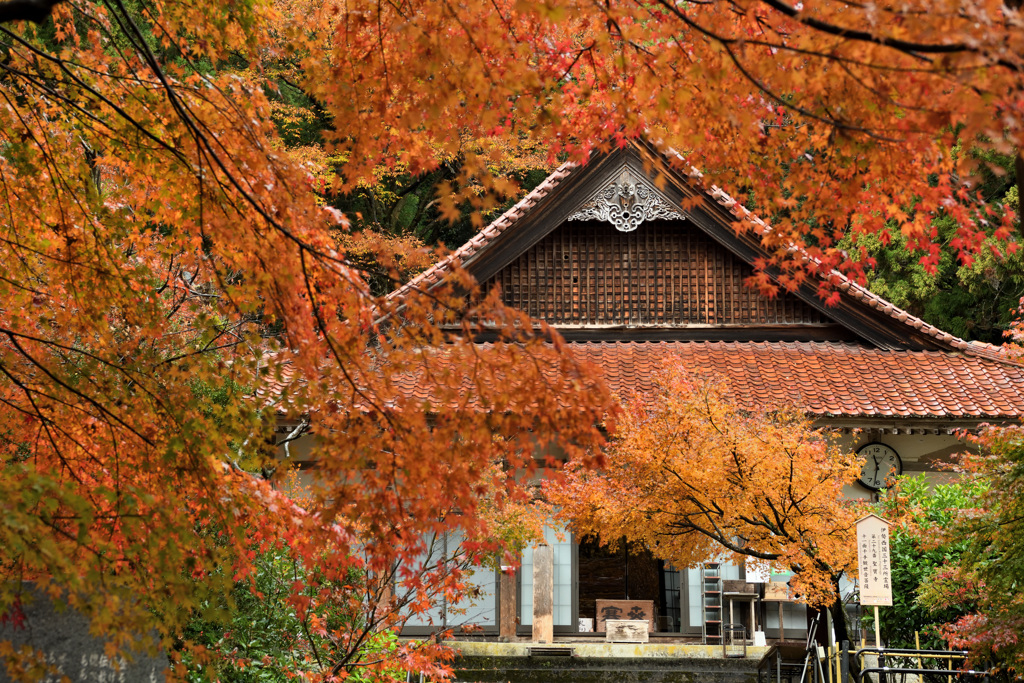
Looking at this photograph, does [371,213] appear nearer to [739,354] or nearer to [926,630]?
[739,354]

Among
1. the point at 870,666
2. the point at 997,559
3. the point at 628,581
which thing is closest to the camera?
the point at 997,559

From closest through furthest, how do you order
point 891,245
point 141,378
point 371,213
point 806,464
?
point 141,378, point 806,464, point 891,245, point 371,213

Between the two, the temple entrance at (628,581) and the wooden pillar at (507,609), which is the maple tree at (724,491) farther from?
the temple entrance at (628,581)

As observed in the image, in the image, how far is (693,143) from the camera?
3311 millimetres

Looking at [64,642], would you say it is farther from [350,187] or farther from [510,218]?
[510,218]

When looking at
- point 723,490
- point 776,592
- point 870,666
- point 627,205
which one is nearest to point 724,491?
point 723,490

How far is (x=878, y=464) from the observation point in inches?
457

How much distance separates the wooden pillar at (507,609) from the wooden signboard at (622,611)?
1.23 meters

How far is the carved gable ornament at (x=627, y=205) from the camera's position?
A: 40.1 feet

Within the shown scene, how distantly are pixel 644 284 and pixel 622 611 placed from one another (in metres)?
4.45

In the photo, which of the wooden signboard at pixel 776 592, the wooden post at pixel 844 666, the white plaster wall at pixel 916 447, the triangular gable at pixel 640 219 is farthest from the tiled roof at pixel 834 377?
the wooden post at pixel 844 666

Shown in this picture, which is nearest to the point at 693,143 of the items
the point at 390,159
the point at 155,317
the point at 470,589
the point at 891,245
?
the point at 390,159

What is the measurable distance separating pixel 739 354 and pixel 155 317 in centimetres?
887

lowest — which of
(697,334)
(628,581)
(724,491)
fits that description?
(628,581)
